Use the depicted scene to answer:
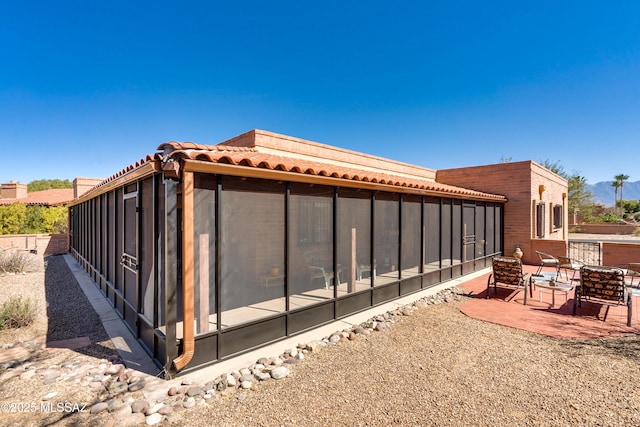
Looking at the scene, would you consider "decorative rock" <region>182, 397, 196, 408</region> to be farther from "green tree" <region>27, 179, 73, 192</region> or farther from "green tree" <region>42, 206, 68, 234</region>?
"green tree" <region>27, 179, 73, 192</region>

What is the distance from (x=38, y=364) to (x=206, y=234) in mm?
2896

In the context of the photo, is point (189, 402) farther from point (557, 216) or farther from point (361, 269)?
point (557, 216)

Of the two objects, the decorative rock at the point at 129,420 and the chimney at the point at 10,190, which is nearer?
the decorative rock at the point at 129,420

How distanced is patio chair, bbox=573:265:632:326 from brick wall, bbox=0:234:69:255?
77.2ft

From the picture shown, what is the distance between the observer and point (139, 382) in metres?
3.48

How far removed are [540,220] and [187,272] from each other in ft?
50.7

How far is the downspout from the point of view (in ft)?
11.8

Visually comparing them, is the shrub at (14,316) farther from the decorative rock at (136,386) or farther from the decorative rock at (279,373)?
the decorative rock at (279,373)

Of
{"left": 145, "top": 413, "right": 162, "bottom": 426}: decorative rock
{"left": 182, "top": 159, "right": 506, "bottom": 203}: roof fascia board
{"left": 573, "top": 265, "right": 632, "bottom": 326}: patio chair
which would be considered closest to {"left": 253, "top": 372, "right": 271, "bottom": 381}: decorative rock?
{"left": 145, "top": 413, "right": 162, "bottom": 426}: decorative rock

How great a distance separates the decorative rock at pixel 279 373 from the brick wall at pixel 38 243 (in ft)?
64.3

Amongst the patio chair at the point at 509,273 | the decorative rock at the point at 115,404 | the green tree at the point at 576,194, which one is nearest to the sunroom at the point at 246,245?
the decorative rock at the point at 115,404

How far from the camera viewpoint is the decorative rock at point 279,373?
369 centimetres

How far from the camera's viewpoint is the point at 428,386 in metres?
3.43

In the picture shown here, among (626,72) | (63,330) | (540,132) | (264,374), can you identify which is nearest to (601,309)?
(264,374)
